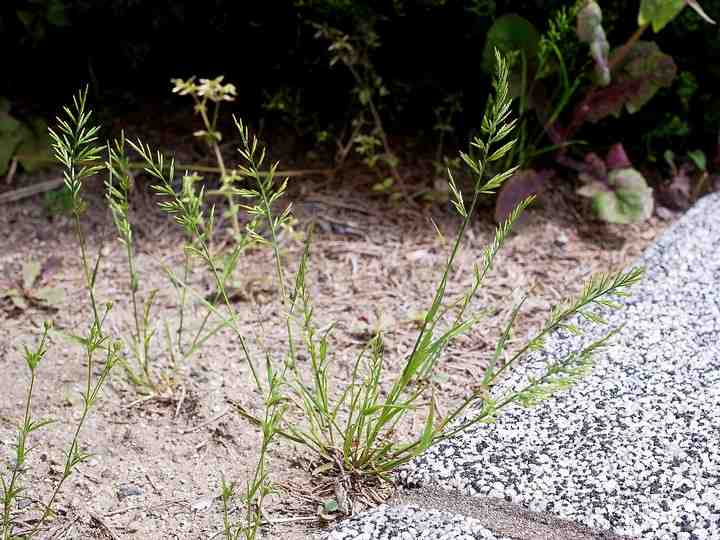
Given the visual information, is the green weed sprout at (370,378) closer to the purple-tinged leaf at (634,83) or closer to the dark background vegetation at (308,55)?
the purple-tinged leaf at (634,83)

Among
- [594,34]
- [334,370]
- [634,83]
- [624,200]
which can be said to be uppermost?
[594,34]

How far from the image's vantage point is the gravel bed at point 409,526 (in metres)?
1.29

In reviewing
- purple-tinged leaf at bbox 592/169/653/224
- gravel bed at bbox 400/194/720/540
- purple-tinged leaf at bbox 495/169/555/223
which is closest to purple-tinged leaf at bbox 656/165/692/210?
purple-tinged leaf at bbox 592/169/653/224

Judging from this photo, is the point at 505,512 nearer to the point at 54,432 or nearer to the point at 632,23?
the point at 54,432

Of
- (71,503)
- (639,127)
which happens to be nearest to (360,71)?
(639,127)

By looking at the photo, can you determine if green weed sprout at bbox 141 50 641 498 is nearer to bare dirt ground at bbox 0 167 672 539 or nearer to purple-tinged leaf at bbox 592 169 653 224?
bare dirt ground at bbox 0 167 672 539

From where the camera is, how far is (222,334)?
6.29 feet

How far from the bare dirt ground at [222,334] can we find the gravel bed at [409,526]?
2.2 inches

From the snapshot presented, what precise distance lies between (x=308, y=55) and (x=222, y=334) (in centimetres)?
109

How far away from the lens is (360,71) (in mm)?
2635

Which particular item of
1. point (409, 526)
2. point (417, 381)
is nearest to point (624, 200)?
point (417, 381)

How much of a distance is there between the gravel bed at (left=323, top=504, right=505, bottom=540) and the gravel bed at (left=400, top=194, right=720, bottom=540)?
2.5 inches

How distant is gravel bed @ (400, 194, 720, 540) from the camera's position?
1316 mm

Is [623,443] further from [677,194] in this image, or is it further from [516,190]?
[677,194]
